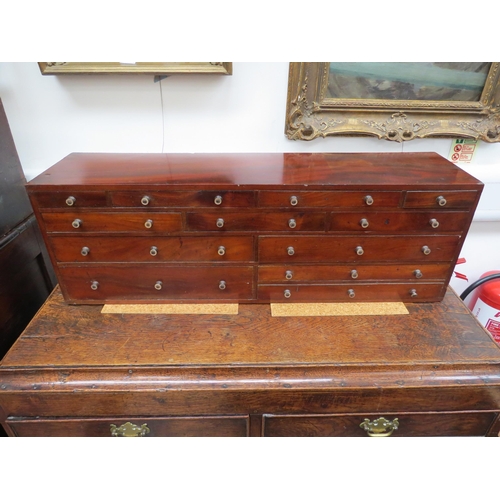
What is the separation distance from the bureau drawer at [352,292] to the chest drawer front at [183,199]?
0.30 metres

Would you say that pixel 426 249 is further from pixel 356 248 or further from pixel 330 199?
pixel 330 199

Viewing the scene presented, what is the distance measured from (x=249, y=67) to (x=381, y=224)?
26.8 inches

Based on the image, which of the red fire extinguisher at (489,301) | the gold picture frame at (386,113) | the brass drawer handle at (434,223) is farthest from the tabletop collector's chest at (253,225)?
the red fire extinguisher at (489,301)

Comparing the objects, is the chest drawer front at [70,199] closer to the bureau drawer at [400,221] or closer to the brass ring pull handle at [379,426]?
the bureau drawer at [400,221]

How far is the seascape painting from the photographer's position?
1.10 metres

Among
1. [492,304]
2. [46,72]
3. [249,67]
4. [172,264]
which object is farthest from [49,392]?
[492,304]

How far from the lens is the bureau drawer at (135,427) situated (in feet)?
3.03

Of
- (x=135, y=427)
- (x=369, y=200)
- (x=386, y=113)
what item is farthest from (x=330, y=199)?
(x=135, y=427)

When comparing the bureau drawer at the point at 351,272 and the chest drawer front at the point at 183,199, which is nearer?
the chest drawer front at the point at 183,199

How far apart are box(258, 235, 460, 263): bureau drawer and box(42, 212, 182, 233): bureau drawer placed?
0.91ft

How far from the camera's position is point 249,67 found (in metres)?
1.11

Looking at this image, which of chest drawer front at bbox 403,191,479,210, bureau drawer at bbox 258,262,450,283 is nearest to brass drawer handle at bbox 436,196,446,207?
chest drawer front at bbox 403,191,479,210

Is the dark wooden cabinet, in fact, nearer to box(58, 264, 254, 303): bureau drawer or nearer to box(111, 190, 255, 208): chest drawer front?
box(58, 264, 254, 303): bureau drawer

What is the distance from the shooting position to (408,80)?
1118 mm
